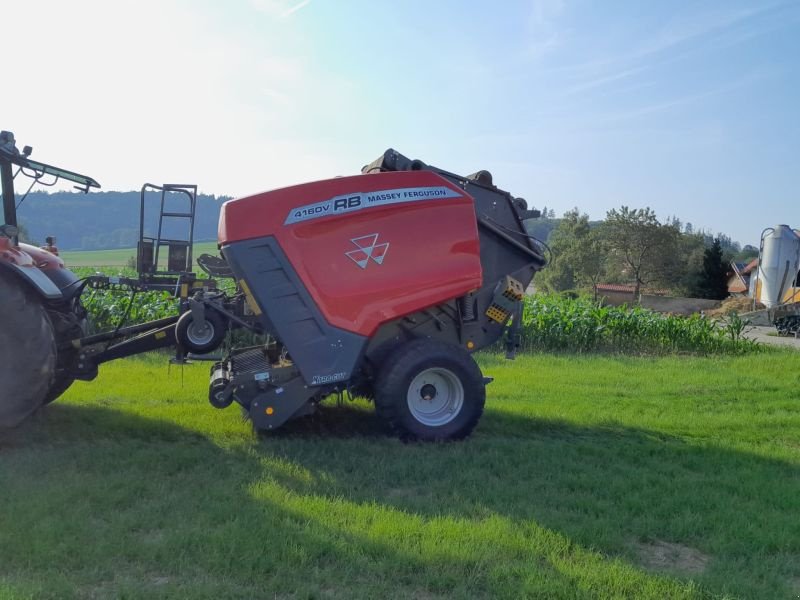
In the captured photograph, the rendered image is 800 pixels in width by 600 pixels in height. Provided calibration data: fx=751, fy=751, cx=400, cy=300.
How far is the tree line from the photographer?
42.1 metres

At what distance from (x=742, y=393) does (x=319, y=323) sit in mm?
6342

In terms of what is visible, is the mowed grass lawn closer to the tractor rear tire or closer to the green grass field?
the tractor rear tire

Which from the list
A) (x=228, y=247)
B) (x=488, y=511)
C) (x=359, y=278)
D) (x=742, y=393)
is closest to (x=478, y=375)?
(x=359, y=278)

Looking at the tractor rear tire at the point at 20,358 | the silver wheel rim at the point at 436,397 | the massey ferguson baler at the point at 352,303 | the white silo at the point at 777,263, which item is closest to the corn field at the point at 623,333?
the white silo at the point at 777,263

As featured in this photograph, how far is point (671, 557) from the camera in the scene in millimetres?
4238

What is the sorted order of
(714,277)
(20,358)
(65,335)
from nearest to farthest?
(20,358), (65,335), (714,277)

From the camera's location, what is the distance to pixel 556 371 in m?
11.3

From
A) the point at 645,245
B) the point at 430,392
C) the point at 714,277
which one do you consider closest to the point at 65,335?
the point at 430,392

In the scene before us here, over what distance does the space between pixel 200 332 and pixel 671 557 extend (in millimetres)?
4319

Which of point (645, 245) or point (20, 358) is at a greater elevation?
point (645, 245)

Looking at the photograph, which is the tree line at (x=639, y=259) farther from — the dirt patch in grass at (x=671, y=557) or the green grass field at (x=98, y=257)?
the dirt patch in grass at (x=671, y=557)

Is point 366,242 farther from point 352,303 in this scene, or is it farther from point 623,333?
point 623,333

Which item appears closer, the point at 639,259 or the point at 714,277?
the point at 714,277

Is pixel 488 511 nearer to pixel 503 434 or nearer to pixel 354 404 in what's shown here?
pixel 503 434
